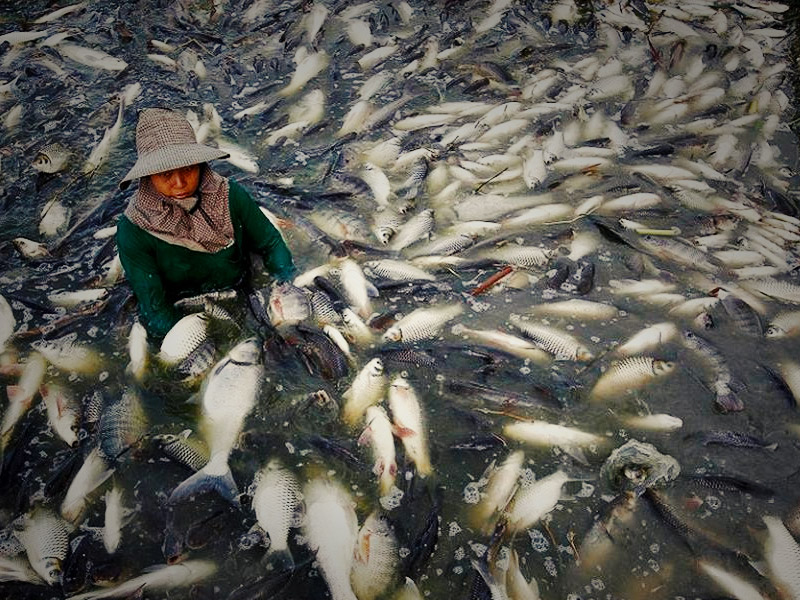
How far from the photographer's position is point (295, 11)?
676cm

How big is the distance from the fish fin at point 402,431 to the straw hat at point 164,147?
156cm

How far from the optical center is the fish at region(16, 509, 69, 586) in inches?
104

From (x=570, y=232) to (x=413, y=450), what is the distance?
1.93m

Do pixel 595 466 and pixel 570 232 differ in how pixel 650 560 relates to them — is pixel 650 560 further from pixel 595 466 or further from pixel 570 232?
pixel 570 232

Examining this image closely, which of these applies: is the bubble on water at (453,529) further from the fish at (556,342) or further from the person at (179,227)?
the person at (179,227)

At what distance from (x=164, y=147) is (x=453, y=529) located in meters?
2.15

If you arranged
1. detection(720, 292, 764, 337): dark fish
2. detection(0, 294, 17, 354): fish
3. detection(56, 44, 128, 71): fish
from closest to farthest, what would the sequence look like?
1. detection(720, 292, 764, 337): dark fish
2. detection(0, 294, 17, 354): fish
3. detection(56, 44, 128, 71): fish

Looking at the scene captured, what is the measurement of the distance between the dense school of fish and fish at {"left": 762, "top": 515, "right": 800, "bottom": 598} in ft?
0.03

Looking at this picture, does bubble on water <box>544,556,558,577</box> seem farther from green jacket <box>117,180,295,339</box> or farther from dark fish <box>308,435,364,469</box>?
green jacket <box>117,180,295,339</box>

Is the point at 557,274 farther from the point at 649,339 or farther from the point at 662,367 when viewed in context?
the point at 662,367

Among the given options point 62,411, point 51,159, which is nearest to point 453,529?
point 62,411

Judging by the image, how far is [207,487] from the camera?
2.90 m

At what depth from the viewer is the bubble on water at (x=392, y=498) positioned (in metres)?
2.83

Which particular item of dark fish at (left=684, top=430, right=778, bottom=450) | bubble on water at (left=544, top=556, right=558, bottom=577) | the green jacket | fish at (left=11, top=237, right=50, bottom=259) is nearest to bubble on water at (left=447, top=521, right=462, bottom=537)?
bubble on water at (left=544, top=556, right=558, bottom=577)
